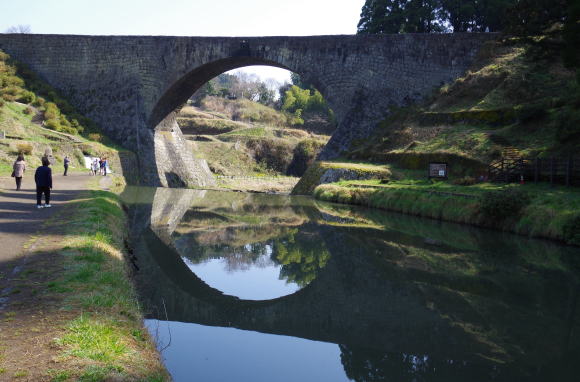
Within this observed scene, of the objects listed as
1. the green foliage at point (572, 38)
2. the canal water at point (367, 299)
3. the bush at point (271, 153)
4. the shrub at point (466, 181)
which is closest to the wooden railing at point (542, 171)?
the shrub at point (466, 181)

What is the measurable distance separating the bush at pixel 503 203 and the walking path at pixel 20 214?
15075 mm

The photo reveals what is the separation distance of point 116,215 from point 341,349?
10.6 m

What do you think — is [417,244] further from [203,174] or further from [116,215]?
[203,174]

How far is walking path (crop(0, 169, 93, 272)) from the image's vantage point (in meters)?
9.58

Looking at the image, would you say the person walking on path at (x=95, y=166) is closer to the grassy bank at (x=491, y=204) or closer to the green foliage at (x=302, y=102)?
the grassy bank at (x=491, y=204)

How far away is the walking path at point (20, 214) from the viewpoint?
9.58 meters

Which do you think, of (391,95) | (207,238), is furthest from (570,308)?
(391,95)

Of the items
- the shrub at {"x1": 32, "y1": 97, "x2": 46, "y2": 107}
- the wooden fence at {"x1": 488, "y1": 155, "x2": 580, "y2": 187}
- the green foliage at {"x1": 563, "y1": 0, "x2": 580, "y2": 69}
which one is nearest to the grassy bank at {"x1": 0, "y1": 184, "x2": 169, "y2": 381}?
the wooden fence at {"x1": 488, "y1": 155, "x2": 580, "y2": 187}

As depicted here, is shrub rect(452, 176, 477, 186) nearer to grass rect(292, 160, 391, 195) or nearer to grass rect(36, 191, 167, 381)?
grass rect(292, 160, 391, 195)

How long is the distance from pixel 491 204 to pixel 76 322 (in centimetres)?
1771

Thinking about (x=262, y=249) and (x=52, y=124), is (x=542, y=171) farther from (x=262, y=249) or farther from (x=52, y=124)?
(x=52, y=124)

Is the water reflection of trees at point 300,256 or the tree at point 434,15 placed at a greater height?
the tree at point 434,15

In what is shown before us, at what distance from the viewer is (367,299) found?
34.1ft

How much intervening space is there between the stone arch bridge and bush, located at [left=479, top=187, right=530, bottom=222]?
21.7 meters
